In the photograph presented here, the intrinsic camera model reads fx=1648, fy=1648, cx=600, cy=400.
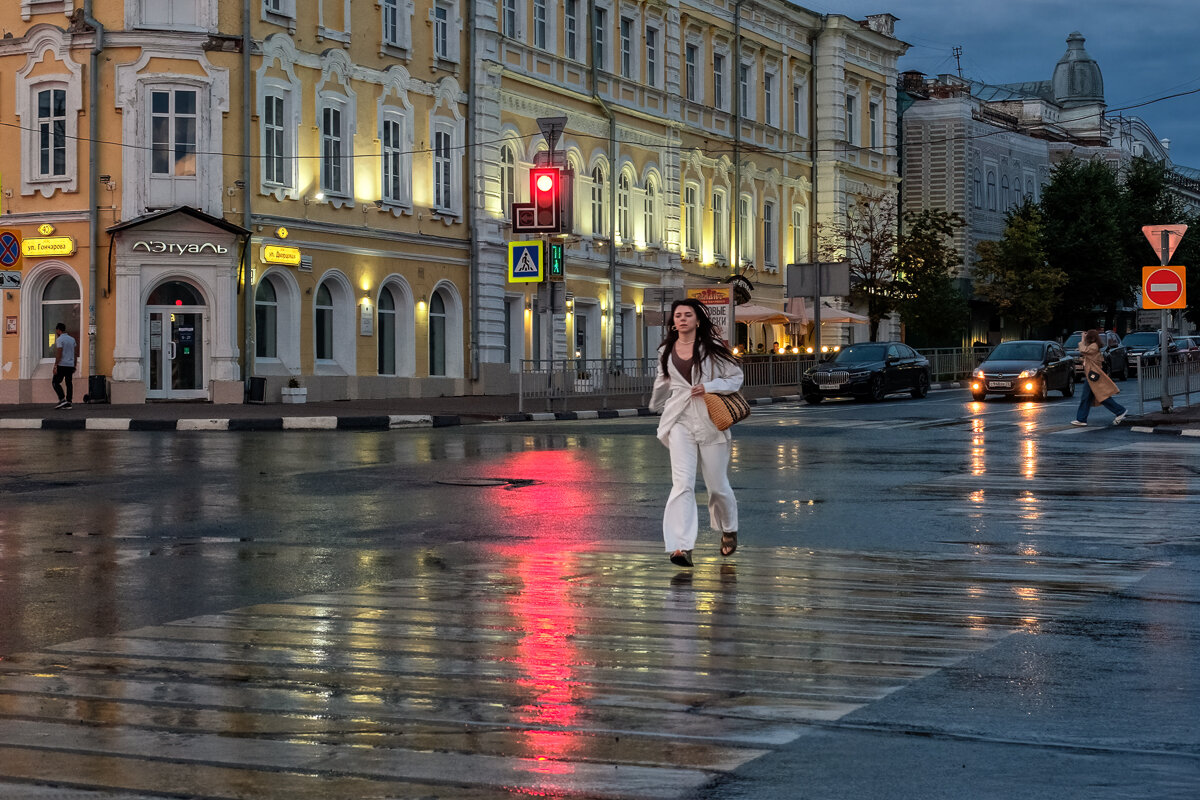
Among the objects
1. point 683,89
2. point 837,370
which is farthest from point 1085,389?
point 683,89

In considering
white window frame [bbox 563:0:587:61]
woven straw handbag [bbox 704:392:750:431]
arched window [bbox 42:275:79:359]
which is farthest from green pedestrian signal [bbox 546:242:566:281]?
woven straw handbag [bbox 704:392:750:431]

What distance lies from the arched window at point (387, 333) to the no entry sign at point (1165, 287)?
1967cm

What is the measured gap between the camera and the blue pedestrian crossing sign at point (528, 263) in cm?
3312

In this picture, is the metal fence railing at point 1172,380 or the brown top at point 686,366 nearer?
the brown top at point 686,366

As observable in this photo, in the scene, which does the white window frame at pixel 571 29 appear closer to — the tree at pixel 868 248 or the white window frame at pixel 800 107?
the tree at pixel 868 248

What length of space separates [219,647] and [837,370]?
34.2m

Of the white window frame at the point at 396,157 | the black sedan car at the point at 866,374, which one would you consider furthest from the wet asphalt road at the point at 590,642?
the white window frame at the point at 396,157

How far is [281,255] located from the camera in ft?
120

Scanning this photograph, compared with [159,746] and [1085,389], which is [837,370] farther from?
[159,746]

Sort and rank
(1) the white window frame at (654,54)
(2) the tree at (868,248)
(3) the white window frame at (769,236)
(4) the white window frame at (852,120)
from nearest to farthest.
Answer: (1) the white window frame at (654,54)
(2) the tree at (868,248)
(3) the white window frame at (769,236)
(4) the white window frame at (852,120)

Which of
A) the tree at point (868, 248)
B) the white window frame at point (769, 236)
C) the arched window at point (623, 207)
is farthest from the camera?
the white window frame at point (769, 236)

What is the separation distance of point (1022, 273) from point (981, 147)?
8.15 metres

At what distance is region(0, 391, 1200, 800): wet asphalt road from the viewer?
209 inches

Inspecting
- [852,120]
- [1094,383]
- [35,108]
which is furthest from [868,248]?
[1094,383]
